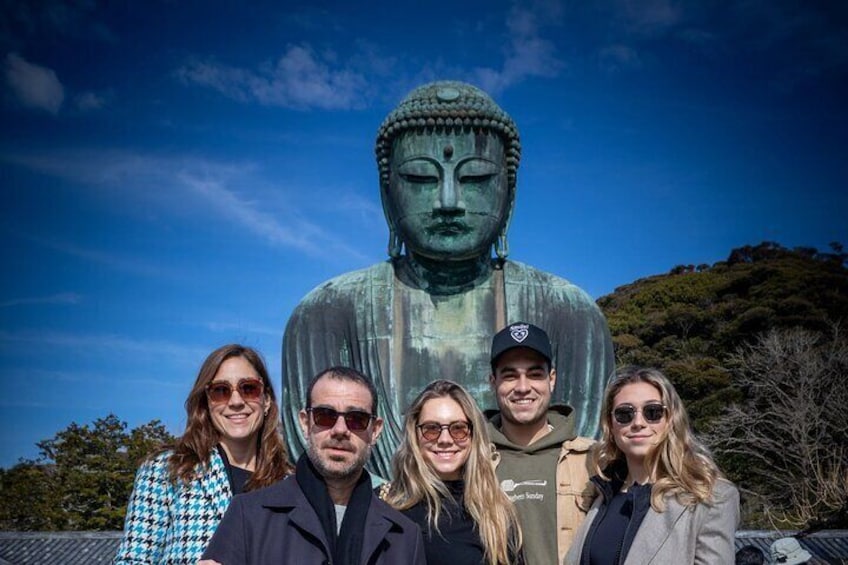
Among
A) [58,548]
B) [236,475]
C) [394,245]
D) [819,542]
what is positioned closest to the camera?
[236,475]

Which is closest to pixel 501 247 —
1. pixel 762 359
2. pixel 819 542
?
pixel 819 542

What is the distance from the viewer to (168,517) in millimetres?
2822

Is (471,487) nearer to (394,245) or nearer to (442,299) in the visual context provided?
(442,299)

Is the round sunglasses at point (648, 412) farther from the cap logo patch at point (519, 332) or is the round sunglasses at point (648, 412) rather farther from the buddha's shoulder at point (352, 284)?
the buddha's shoulder at point (352, 284)

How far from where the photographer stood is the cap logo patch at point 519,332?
11.3 feet

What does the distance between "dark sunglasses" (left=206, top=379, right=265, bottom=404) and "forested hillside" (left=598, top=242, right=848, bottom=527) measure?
17.3m

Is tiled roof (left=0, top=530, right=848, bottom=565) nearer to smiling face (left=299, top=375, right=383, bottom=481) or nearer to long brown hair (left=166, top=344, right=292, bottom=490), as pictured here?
long brown hair (left=166, top=344, right=292, bottom=490)

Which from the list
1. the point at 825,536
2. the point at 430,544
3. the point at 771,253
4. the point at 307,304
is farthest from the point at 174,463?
the point at 771,253

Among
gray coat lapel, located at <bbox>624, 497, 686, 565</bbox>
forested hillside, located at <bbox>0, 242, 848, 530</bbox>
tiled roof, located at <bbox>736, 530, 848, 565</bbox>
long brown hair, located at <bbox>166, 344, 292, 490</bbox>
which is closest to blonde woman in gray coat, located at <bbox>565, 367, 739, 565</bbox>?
gray coat lapel, located at <bbox>624, 497, 686, 565</bbox>

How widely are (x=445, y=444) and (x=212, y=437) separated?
82 centimetres

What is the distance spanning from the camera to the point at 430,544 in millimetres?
2867

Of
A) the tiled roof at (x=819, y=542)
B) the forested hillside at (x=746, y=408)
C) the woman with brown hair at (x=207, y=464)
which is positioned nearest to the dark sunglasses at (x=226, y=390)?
the woman with brown hair at (x=207, y=464)

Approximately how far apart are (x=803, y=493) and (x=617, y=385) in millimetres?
18373

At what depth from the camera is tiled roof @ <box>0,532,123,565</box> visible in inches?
710
